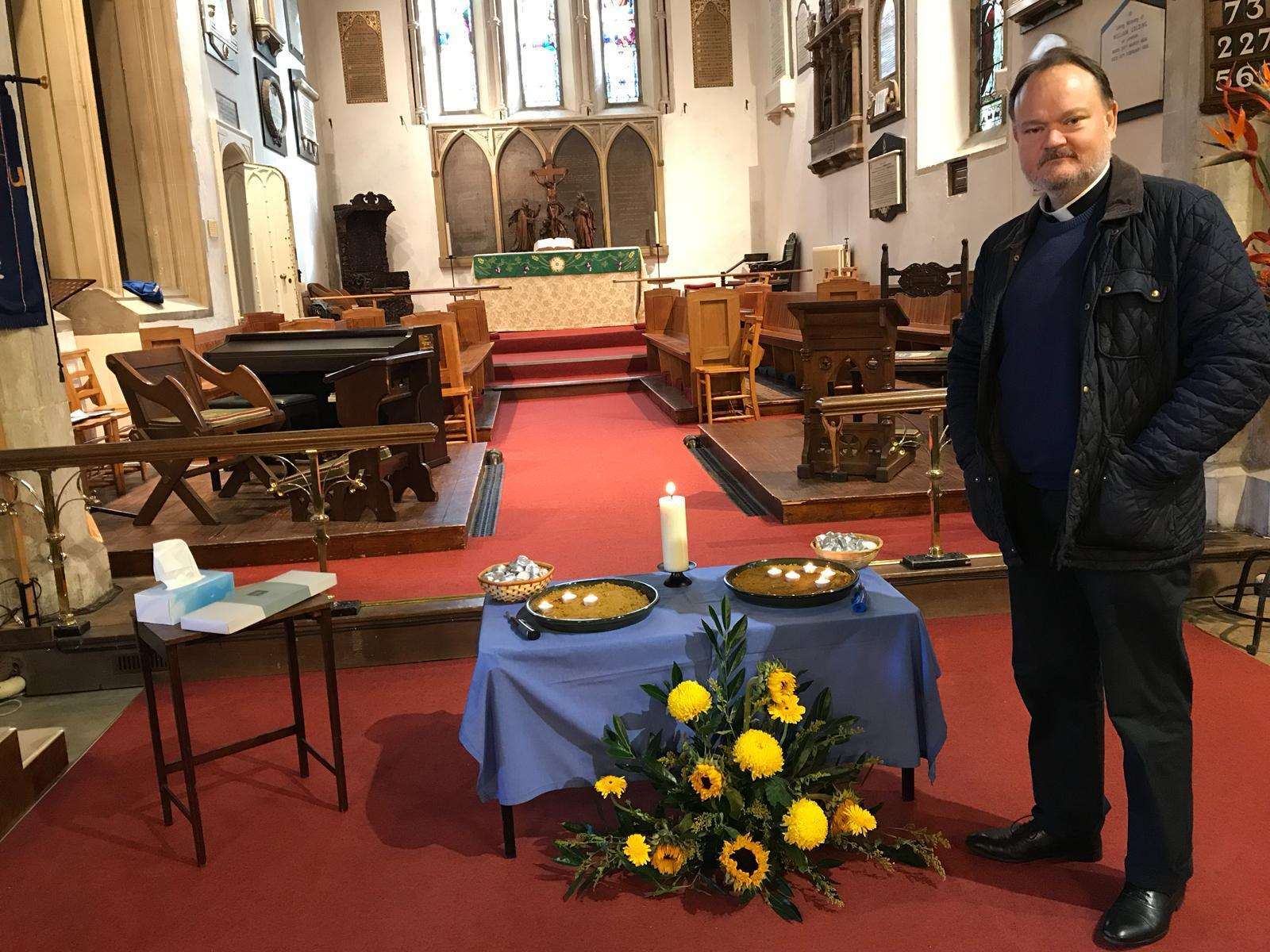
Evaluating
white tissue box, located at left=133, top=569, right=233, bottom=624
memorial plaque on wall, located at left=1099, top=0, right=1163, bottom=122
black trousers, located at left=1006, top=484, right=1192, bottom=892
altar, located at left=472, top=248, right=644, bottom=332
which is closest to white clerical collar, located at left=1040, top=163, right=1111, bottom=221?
black trousers, located at left=1006, top=484, right=1192, bottom=892

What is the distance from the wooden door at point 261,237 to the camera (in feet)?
36.5

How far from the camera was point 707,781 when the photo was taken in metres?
2.09

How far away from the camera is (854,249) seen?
1273 centimetres

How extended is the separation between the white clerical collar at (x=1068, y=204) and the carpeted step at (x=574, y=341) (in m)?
10.9

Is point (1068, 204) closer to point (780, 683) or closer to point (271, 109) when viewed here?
point (780, 683)

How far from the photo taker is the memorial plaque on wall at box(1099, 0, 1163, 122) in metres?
6.03

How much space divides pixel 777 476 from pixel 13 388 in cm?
356

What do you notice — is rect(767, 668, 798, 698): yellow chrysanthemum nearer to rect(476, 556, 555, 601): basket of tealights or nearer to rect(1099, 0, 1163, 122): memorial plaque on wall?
rect(476, 556, 555, 601): basket of tealights

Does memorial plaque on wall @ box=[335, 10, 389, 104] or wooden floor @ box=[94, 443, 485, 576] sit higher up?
memorial plaque on wall @ box=[335, 10, 389, 104]

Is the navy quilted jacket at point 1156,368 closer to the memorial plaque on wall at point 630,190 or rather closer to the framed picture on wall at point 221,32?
the framed picture on wall at point 221,32

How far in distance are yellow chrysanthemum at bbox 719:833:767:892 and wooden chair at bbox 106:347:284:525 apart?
10.3ft

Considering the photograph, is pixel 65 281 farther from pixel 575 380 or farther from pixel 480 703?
pixel 480 703

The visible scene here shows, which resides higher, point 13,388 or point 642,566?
point 13,388

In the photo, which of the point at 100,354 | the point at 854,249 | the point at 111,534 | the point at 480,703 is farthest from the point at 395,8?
the point at 480,703
